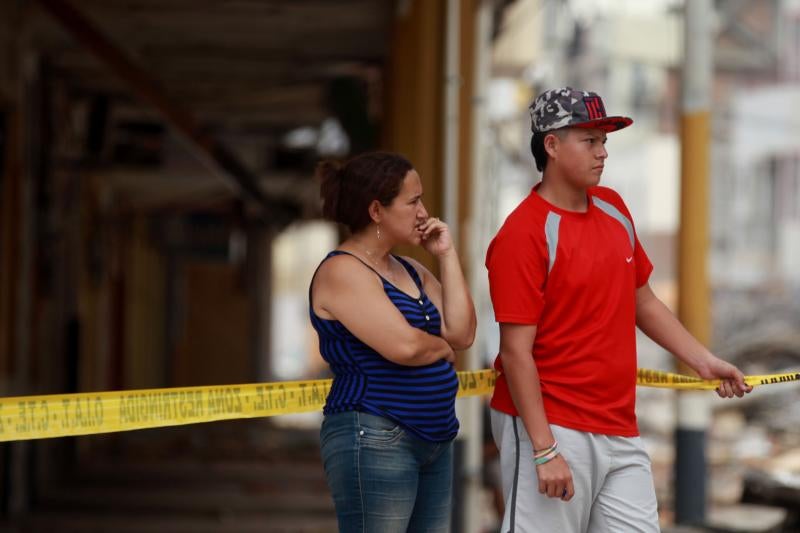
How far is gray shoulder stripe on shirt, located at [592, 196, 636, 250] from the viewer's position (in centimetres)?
395

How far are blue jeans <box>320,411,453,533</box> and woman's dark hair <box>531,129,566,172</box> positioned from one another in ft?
2.83

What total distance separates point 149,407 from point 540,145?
1.39 m

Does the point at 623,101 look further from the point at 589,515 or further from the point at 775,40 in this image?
the point at 589,515

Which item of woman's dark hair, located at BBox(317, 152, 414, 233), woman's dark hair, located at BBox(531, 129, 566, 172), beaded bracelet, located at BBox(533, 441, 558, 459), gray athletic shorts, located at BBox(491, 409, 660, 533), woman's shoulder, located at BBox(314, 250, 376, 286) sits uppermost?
woman's dark hair, located at BBox(531, 129, 566, 172)

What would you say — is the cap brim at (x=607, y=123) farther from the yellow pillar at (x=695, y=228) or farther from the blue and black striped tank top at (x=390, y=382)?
the yellow pillar at (x=695, y=228)

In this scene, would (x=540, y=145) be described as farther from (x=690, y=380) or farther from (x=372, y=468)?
(x=690, y=380)

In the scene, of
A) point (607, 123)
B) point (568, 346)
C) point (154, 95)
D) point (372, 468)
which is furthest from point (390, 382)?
point (154, 95)

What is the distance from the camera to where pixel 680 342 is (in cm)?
414

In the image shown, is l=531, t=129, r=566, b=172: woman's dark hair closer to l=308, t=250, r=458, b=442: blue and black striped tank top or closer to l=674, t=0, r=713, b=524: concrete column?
l=308, t=250, r=458, b=442: blue and black striped tank top

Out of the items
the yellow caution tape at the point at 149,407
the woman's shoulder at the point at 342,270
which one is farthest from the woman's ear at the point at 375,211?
→ the yellow caution tape at the point at 149,407

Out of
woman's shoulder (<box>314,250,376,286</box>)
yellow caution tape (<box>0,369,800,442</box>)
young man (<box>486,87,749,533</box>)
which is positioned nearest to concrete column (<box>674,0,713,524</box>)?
yellow caution tape (<box>0,369,800,442</box>)

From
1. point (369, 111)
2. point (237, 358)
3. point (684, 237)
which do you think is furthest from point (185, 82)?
point (237, 358)

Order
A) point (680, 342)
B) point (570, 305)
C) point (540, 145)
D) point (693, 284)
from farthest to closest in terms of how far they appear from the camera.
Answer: point (693, 284)
point (680, 342)
point (540, 145)
point (570, 305)

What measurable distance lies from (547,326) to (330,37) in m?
7.78
